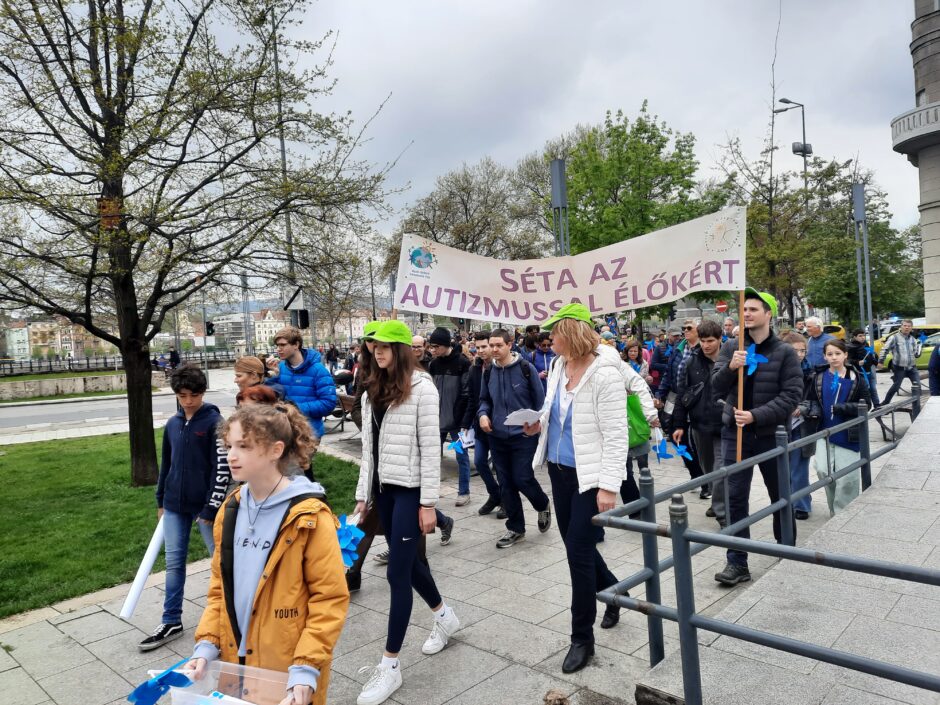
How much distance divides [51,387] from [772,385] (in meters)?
34.8

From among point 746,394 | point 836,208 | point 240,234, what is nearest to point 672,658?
point 746,394

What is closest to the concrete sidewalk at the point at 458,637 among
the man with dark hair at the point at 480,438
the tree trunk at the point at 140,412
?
the man with dark hair at the point at 480,438

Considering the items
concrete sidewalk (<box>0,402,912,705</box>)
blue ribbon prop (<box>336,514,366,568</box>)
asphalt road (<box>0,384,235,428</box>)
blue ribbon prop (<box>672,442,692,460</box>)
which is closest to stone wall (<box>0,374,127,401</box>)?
asphalt road (<box>0,384,235,428</box>)

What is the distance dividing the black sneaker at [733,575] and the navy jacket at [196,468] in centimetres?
342

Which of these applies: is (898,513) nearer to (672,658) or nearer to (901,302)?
(672,658)

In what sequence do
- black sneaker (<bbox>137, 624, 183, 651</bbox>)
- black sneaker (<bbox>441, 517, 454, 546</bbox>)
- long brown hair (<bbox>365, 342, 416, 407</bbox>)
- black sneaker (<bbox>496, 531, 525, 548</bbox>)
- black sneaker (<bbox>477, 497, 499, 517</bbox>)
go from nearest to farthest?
1. long brown hair (<bbox>365, 342, 416, 407</bbox>)
2. black sneaker (<bbox>137, 624, 183, 651</bbox>)
3. black sneaker (<bbox>496, 531, 525, 548</bbox>)
4. black sneaker (<bbox>441, 517, 454, 546</bbox>)
5. black sneaker (<bbox>477, 497, 499, 517</bbox>)

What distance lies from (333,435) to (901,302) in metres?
31.5

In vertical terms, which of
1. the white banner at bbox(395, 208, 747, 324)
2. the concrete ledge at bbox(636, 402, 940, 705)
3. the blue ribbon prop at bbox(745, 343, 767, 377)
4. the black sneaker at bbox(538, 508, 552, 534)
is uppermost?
the white banner at bbox(395, 208, 747, 324)

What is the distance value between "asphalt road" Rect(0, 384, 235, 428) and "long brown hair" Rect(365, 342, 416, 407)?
18808 mm

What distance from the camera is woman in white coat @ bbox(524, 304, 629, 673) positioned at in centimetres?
369

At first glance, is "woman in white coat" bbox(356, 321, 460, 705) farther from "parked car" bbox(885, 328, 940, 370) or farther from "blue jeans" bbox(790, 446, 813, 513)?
"parked car" bbox(885, 328, 940, 370)

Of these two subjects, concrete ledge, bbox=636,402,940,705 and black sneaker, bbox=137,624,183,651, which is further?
black sneaker, bbox=137,624,183,651

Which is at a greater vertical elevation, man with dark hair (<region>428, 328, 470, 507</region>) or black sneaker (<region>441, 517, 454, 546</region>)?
man with dark hair (<region>428, 328, 470, 507</region>)

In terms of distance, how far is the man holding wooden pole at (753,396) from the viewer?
4895mm
